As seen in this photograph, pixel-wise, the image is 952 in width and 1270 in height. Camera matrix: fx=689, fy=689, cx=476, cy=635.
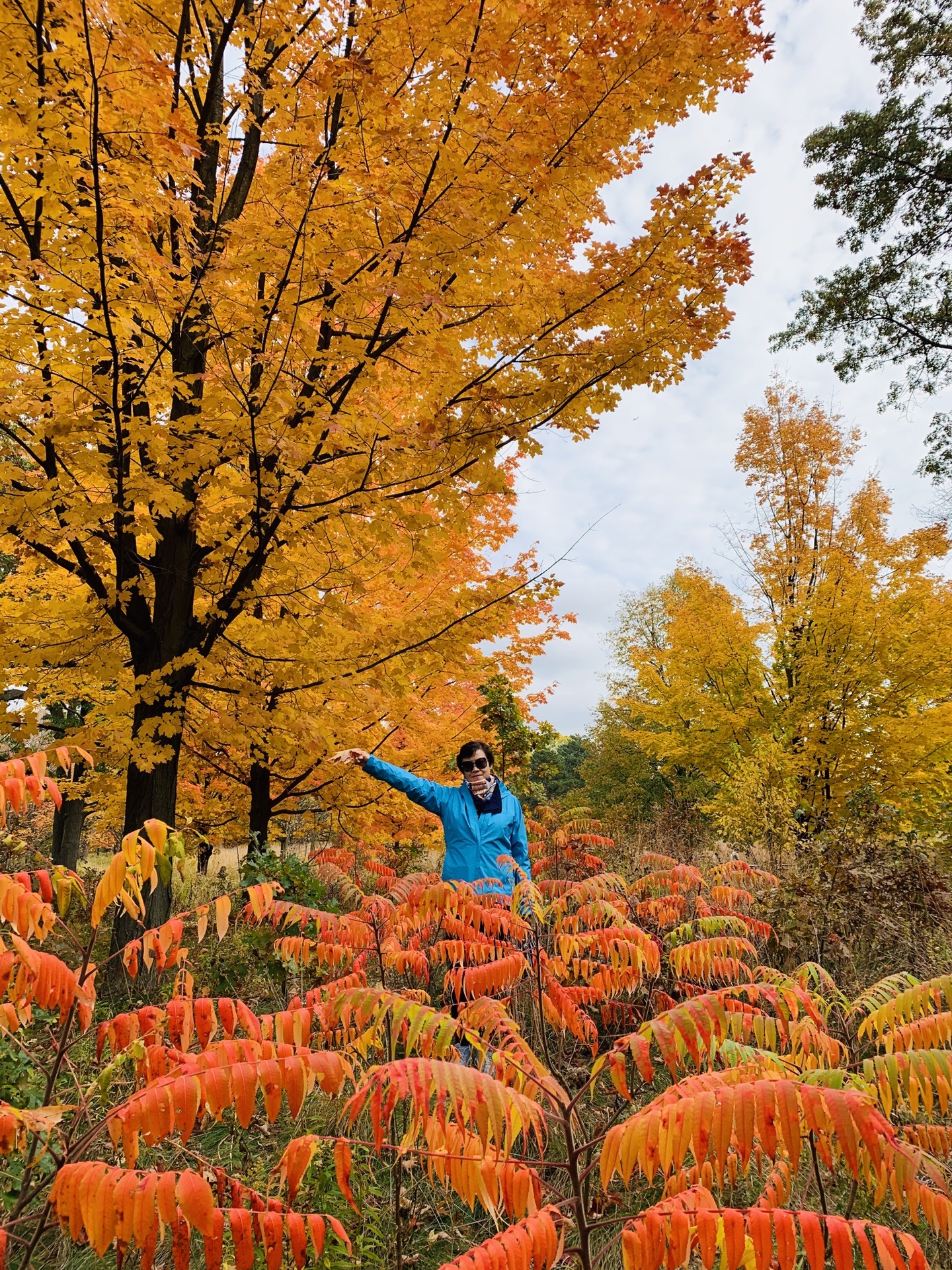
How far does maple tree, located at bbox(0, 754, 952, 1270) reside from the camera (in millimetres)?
1413

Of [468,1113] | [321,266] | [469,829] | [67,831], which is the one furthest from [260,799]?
[67,831]

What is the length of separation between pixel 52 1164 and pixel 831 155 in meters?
15.0

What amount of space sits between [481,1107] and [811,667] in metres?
10.3

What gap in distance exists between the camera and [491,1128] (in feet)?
4.87

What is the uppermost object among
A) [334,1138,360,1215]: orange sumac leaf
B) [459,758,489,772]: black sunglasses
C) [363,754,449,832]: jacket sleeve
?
[459,758,489,772]: black sunglasses

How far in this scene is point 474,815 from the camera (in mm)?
4266

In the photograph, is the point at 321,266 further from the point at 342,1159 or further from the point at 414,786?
the point at 342,1159

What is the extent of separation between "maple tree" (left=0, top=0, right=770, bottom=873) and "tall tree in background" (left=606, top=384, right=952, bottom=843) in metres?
6.75

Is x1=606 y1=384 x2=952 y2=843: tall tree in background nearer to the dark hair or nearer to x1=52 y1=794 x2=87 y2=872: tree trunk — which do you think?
the dark hair

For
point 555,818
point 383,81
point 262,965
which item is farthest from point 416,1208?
point 555,818

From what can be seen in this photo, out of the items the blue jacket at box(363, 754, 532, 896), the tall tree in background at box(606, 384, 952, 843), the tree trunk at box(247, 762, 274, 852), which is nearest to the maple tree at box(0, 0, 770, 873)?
the blue jacket at box(363, 754, 532, 896)

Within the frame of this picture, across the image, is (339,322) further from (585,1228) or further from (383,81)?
(585,1228)

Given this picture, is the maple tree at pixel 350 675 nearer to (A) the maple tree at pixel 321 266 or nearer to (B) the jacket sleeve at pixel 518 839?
(A) the maple tree at pixel 321 266

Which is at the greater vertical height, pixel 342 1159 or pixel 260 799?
pixel 260 799
